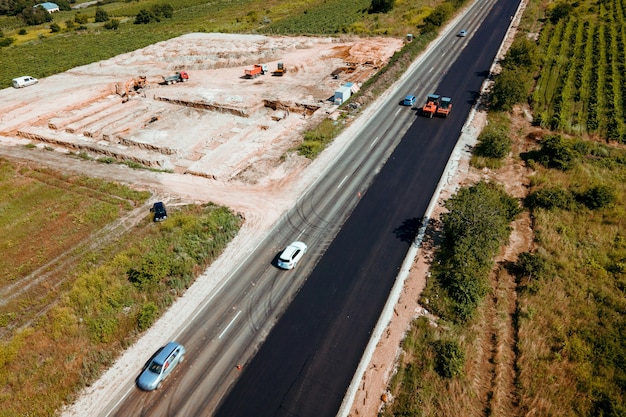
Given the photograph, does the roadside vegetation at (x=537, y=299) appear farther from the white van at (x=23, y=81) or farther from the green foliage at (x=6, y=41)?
the green foliage at (x=6, y=41)

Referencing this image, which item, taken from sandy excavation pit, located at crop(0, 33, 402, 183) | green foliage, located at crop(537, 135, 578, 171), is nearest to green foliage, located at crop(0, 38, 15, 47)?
sandy excavation pit, located at crop(0, 33, 402, 183)

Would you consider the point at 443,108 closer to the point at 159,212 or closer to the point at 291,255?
the point at 291,255

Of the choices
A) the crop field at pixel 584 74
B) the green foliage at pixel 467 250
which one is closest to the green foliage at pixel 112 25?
the crop field at pixel 584 74

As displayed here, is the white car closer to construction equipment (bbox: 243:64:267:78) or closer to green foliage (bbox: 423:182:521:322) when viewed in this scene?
green foliage (bbox: 423:182:521:322)

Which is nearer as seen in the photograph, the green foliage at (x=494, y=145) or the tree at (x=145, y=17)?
Result: the green foliage at (x=494, y=145)

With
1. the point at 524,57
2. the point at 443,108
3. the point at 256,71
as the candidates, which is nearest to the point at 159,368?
the point at 443,108

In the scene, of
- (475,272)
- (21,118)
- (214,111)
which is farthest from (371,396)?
(21,118)
